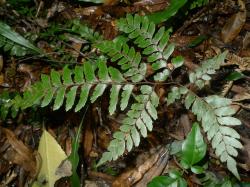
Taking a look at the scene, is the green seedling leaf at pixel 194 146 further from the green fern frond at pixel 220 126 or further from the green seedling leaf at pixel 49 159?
the green seedling leaf at pixel 49 159

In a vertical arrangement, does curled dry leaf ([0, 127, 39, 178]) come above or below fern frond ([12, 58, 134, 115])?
below

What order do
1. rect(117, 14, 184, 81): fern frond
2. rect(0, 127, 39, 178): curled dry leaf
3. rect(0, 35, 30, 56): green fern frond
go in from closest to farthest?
1. rect(117, 14, 184, 81): fern frond
2. rect(0, 127, 39, 178): curled dry leaf
3. rect(0, 35, 30, 56): green fern frond

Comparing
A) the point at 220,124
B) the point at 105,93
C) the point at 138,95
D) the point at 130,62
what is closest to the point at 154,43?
the point at 130,62

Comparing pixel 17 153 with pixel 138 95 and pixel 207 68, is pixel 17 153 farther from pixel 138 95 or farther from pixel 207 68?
pixel 207 68

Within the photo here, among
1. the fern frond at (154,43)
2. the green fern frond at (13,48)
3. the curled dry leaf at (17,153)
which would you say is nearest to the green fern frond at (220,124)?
the fern frond at (154,43)

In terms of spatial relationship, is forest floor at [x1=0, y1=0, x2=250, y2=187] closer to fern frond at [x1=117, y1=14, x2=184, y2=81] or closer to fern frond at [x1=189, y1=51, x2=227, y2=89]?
fern frond at [x1=117, y1=14, x2=184, y2=81]

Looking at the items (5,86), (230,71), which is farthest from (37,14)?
(230,71)

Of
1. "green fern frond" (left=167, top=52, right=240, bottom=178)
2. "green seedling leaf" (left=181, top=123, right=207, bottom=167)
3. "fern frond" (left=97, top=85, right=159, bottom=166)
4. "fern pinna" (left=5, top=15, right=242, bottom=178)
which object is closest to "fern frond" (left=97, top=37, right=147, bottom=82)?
"fern pinna" (left=5, top=15, right=242, bottom=178)
